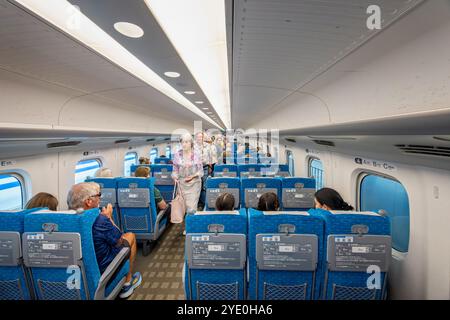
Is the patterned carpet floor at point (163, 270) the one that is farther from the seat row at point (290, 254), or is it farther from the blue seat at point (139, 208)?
the seat row at point (290, 254)

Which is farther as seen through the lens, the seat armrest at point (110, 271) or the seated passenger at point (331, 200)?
the seated passenger at point (331, 200)

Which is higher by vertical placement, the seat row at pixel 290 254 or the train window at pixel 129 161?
the train window at pixel 129 161

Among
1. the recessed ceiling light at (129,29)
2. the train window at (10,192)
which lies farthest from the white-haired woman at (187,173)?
the recessed ceiling light at (129,29)

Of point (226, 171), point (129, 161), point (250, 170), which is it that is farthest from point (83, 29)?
point (129, 161)

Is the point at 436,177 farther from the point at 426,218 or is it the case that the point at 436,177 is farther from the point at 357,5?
the point at 357,5

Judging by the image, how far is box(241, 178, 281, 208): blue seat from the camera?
152 inches

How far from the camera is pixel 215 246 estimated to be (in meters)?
1.90

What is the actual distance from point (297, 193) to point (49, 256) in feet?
12.2

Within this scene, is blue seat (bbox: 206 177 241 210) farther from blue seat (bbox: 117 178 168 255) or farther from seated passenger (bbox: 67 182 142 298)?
seated passenger (bbox: 67 182 142 298)

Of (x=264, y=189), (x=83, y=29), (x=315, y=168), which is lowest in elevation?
(x=264, y=189)

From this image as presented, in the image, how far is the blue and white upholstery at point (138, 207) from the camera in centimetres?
388

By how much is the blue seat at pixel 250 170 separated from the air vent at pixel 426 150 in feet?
12.1

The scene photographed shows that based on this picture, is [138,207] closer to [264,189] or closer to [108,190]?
[108,190]

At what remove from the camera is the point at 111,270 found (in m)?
2.32
